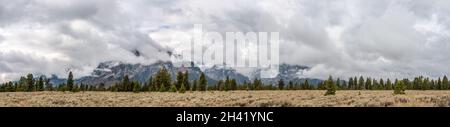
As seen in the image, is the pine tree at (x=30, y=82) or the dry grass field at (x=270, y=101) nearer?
the dry grass field at (x=270, y=101)

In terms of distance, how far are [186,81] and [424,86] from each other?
404 feet

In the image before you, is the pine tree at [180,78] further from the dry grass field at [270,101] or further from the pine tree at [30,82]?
the pine tree at [30,82]

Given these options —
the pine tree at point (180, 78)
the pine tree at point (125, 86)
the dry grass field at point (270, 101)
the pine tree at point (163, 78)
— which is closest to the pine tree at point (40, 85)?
the pine tree at point (125, 86)

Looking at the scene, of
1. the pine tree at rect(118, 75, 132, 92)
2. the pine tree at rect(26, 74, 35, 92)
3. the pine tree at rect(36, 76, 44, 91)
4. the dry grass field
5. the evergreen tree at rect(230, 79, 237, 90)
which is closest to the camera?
the dry grass field

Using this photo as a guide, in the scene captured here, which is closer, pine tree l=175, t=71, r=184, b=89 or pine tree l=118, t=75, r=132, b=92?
pine tree l=175, t=71, r=184, b=89

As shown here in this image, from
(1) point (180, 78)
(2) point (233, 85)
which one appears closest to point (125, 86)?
(1) point (180, 78)

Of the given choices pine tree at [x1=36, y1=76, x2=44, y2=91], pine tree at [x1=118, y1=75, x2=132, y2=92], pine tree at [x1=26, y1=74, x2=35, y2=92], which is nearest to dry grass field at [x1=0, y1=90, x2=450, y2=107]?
pine tree at [x1=118, y1=75, x2=132, y2=92]

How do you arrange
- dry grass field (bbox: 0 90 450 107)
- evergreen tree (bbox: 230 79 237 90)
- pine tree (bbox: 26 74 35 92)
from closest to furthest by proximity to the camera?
dry grass field (bbox: 0 90 450 107) → pine tree (bbox: 26 74 35 92) → evergreen tree (bbox: 230 79 237 90)

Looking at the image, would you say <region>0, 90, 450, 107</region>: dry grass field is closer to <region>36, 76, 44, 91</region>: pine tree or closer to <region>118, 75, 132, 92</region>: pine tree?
<region>118, 75, 132, 92</region>: pine tree

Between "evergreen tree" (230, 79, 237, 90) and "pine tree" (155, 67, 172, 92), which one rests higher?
"pine tree" (155, 67, 172, 92)

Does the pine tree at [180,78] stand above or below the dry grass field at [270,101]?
above
